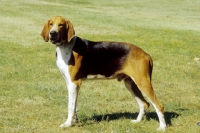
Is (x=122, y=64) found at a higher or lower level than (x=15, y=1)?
higher

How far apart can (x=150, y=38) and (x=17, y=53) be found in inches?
324

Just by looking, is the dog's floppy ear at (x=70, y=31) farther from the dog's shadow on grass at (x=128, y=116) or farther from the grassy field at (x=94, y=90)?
the dog's shadow on grass at (x=128, y=116)

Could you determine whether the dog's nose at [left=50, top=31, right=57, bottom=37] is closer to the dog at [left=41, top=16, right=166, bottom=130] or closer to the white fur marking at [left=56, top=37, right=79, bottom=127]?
the dog at [left=41, top=16, right=166, bottom=130]

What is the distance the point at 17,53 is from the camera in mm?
16000

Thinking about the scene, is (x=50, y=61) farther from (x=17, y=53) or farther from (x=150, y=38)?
(x=150, y=38)

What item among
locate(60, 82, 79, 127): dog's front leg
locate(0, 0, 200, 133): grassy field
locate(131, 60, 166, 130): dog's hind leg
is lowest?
locate(0, 0, 200, 133): grassy field

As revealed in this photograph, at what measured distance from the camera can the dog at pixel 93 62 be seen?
7164 mm

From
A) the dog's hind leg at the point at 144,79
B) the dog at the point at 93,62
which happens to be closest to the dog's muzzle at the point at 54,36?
the dog at the point at 93,62

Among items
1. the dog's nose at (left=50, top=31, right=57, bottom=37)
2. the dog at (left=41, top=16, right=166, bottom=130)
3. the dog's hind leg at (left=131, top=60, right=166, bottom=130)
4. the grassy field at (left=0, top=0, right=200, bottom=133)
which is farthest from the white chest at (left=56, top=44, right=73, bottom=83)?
the dog's hind leg at (left=131, top=60, right=166, bottom=130)

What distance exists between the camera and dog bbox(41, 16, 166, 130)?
23.5 feet

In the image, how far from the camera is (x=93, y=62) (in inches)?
290

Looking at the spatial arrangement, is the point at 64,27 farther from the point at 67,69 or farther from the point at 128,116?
the point at 128,116

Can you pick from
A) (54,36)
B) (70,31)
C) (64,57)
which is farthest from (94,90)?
(54,36)

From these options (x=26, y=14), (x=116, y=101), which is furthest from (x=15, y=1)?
(x=116, y=101)
